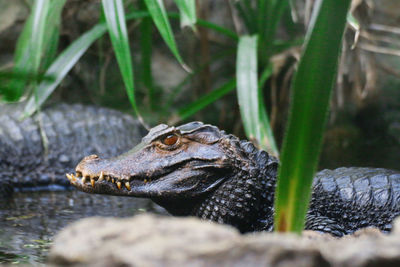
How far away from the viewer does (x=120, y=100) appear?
24.5 ft

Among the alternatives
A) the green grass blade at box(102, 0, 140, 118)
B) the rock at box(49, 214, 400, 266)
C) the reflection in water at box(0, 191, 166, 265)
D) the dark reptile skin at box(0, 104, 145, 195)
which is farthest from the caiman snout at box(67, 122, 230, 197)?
the dark reptile skin at box(0, 104, 145, 195)

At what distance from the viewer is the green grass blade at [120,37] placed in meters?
4.20

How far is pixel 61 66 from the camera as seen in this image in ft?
16.1

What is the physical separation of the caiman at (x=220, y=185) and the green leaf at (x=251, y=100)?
87 cm

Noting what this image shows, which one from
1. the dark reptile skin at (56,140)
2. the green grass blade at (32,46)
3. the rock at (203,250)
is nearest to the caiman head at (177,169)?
the green grass blade at (32,46)

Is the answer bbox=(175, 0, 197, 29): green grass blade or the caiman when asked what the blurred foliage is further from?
the caiman

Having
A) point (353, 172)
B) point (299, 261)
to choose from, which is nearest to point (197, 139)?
point (353, 172)

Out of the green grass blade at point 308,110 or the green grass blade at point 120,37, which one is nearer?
the green grass blade at point 308,110

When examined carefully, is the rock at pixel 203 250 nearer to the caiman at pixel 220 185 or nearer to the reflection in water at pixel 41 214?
the reflection in water at pixel 41 214

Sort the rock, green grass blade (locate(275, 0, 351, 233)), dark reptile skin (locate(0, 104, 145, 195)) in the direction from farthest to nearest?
dark reptile skin (locate(0, 104, 145, 195)) < green grass blade (locate(275, 0, 351, 233)) < the rock

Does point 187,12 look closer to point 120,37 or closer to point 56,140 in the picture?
point 120,37

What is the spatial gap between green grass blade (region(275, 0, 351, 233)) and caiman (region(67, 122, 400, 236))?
123cm

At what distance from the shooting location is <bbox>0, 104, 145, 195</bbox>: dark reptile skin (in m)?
5.45

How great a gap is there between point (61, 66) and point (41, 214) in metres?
1.36
